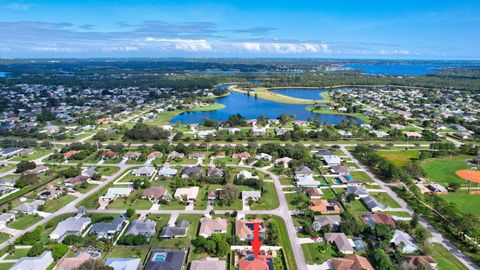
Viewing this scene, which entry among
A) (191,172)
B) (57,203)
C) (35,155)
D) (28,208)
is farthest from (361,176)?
(35,155)

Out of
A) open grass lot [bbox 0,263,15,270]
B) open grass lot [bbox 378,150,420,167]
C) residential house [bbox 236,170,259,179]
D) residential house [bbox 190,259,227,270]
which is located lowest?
open grass lot [bbox 0,263,15,270]

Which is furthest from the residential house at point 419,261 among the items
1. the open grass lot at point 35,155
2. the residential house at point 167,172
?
the open grass lot at point 35,155

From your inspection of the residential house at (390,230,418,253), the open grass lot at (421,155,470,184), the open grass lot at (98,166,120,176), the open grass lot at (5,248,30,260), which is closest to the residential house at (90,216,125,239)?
the open grass lot at (5,248,30,260)

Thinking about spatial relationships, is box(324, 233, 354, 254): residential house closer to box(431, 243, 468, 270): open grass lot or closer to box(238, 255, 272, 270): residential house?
box(238, 255, 272, 270): residential house

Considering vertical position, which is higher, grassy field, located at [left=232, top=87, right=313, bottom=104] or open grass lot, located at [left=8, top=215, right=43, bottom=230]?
grassy field, located at [left=232, top=87, right=313, bottom=104]

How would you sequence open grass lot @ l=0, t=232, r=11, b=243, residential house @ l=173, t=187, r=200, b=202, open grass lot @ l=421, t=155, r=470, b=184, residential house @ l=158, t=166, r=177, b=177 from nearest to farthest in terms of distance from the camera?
open grass lot @ l=0, t=232, r=11, b=243 < residential house @ l=173, t=187, r=200, b=202 < open grass lot @ l=421, t=155, r=470, b=184 < residential house @ l=158, t=166, r=177, b=177

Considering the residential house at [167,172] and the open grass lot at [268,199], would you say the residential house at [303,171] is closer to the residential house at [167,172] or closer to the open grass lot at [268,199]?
the open grass lot at [268,199]
